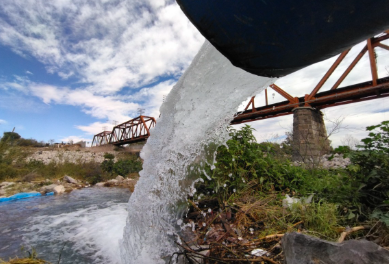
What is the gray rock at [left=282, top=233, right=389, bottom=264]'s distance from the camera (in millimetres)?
1041

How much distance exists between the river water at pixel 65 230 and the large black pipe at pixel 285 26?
7.95ft

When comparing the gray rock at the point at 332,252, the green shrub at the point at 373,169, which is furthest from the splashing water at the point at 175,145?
the green shrub at the point at 373,169

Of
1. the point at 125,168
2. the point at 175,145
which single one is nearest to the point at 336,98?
the point at 175,145

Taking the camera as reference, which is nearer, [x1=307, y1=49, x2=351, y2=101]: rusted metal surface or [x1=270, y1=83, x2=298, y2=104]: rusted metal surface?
[x1=307, y1=49, x2=351, y2=101]: rusted metal surface

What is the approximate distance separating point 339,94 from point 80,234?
26.0ft

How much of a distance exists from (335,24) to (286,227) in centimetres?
191

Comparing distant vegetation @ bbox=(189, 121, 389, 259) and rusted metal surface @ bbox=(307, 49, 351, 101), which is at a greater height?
rusted metal surface @ bbox=(307, 49, 351, 101)

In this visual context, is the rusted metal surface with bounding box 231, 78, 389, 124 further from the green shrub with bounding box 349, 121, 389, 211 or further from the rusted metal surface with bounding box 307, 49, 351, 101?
the green shrub with bounding box 349, 121, 389, 211

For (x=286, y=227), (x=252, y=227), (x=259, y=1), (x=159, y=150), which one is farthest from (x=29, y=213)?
(x=259, y=1)

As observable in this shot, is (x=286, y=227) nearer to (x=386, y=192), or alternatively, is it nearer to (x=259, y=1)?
(x=386, y=192)

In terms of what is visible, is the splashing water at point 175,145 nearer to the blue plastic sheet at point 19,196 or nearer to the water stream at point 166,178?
the water stream at point 166,178

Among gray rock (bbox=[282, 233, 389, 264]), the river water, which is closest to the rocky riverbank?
the river water

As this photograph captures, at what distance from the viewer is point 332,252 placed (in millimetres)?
1110

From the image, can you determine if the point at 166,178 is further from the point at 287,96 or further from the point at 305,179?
the point at 287,96
